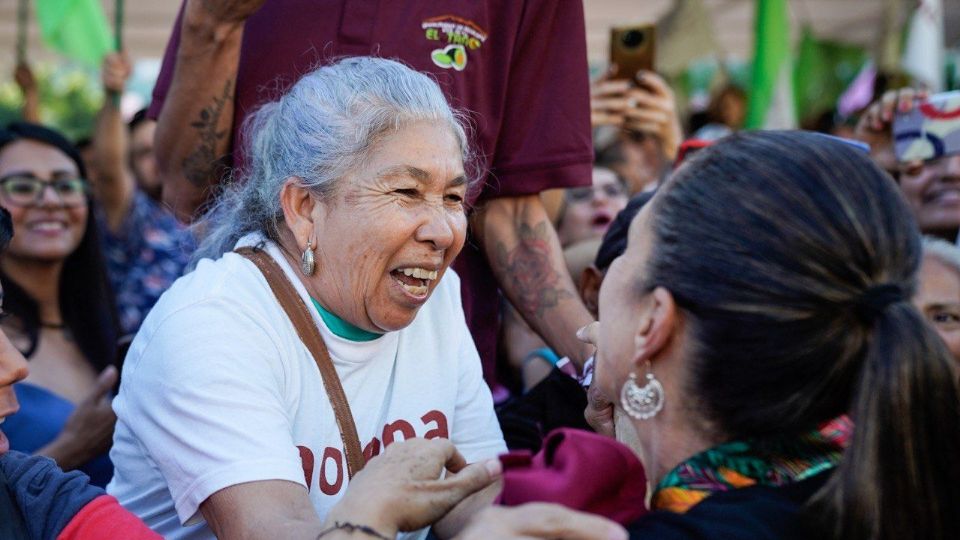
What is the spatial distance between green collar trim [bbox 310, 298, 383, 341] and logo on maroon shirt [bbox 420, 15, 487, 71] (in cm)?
85

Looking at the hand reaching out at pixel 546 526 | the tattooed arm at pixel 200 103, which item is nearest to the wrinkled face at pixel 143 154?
the tattooed arm at pixel 200 103

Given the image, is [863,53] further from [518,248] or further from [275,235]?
[275,235]

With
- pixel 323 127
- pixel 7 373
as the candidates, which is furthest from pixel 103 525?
pixel 323 127

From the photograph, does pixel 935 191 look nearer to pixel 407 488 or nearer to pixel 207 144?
pixel 207 144

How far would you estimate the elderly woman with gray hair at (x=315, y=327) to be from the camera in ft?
7.14

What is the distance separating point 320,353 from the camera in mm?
2449

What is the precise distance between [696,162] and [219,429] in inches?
40.3

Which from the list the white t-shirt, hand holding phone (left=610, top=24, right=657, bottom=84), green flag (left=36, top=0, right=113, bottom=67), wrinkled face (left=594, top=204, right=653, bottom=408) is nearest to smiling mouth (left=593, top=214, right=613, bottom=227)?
hand holding phone (left=610, top=24, right=657, bottom=84)

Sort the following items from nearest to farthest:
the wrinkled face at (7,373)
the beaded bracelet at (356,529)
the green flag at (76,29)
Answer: the beaded bracelet at (356,529), the wrinkled face at (7,373), the green flag at (76,29)

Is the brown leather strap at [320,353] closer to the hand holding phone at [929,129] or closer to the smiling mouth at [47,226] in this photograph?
the smiling mouth at [47,226]

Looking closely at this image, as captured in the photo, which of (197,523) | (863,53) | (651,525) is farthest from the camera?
(863,53)

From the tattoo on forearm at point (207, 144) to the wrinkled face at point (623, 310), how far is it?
140 cm

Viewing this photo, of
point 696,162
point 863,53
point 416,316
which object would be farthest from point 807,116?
point 696,162

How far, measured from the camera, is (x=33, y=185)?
4449mm
